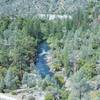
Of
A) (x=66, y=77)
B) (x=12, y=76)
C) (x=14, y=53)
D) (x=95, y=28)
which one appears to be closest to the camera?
(x=12, y=76)

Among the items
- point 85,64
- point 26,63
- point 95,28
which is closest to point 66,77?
point 85,64

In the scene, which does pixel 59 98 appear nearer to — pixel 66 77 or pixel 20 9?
pixel 66 77

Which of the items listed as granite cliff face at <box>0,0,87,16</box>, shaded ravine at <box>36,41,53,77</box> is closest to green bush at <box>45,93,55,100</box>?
shaded ravine at <box>36,41,53,77</box>

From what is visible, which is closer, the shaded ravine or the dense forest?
the dense forest

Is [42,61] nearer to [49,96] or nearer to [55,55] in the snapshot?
[55,55]

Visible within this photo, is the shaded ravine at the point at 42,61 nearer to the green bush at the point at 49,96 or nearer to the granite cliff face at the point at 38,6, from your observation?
the green bush at the point at 49,96

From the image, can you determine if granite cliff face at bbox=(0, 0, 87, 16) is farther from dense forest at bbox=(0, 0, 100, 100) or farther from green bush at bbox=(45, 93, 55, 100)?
green bush at bbox=(45, 93, 55, 100)
